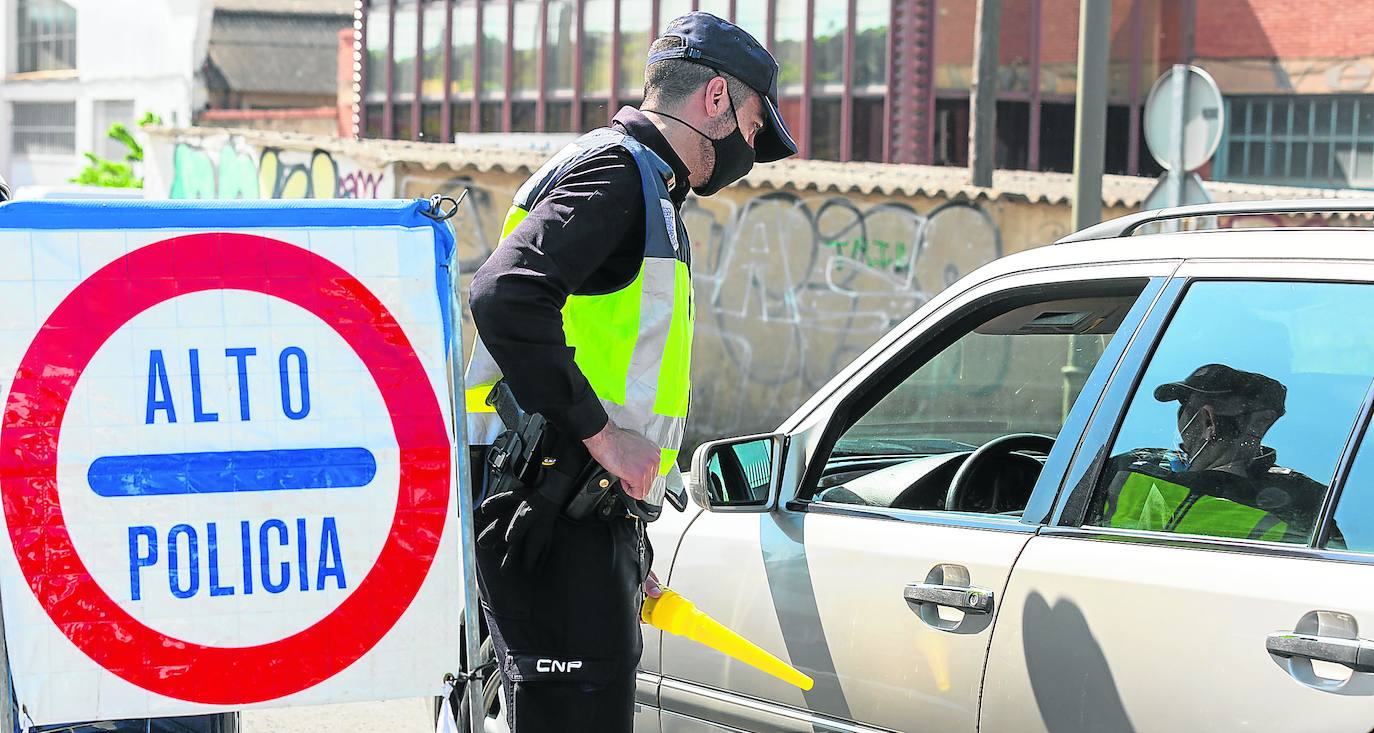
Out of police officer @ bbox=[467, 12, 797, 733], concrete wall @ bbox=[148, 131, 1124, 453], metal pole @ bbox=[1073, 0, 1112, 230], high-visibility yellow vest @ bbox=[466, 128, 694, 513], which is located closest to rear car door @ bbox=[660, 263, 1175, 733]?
police officer @ bbox=[467, 12, 797, 733]

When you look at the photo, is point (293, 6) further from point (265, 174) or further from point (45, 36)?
point (265, 174)

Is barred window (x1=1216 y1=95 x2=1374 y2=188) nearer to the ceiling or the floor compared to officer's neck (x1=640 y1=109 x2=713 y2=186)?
nearer to the ceiling

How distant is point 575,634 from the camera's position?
283cm

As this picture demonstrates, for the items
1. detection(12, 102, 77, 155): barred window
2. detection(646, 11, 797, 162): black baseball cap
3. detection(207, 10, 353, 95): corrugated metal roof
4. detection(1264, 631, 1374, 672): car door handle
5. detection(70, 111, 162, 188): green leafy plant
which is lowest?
detection(1264, 631, 1374, 672): car door handle

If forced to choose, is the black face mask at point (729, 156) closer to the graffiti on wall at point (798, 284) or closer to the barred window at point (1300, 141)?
the graffiti on wall at point (798, 284)

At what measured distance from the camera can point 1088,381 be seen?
297 centimetres

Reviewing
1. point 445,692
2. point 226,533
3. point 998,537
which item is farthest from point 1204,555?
point 226,533

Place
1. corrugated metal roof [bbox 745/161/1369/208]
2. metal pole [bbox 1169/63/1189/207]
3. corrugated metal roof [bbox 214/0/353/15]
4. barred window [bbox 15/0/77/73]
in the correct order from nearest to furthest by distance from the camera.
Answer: metal pole [bbox 1169/63/1189/207] < corrugated metal roof [bbox 745/161/1369/208] < barred window [bbox 15/0/77/73] < corrugated metal roof [bbox 214/0/353/15]

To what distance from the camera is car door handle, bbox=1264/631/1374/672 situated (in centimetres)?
233

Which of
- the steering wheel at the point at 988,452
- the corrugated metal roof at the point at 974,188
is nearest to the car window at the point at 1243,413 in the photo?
the steering wheel at the point at 988,452

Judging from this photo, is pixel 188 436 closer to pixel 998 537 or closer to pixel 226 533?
pixel 226 533

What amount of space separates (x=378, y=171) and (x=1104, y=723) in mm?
12744

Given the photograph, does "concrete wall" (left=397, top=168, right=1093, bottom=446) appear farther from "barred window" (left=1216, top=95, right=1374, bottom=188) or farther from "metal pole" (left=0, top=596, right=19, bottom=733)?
"barred window" (left=1216, top=95, right=1374, bottom=188)

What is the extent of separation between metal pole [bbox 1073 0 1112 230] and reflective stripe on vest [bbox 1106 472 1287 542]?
5.13 metres
